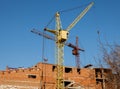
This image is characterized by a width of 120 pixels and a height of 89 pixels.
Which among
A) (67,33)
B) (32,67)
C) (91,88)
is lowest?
(91,88)

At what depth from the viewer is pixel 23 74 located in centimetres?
4788

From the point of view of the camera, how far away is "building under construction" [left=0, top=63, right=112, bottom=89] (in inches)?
1855

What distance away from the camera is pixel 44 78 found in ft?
163

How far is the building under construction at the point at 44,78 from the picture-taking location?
47125mm

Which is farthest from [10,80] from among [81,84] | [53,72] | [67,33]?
[67,33]

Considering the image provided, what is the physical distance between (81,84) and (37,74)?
28.9ft

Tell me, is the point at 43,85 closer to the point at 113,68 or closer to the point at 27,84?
the point at 27,84

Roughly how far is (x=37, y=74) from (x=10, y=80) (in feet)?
16.3

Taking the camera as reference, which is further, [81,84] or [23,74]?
[81,84]

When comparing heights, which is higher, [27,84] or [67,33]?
[67,33]

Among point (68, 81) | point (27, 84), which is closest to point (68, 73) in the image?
point (68, 81)

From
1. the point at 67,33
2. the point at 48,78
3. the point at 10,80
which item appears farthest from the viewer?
the point at 67,33

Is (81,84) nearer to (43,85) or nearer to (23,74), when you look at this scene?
(43,85)

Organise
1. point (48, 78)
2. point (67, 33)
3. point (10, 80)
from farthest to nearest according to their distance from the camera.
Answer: point (67, 33)
point (48, 78)
point (10, 80)
